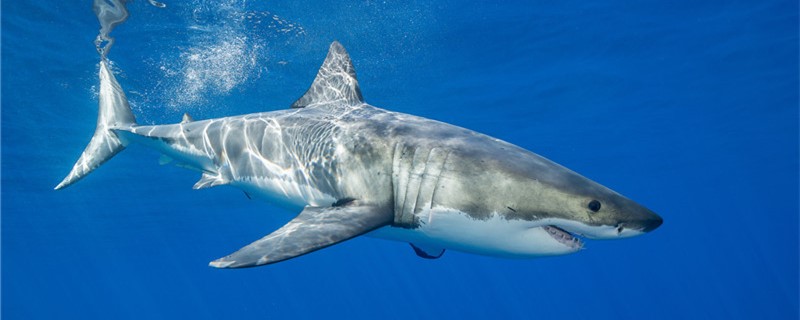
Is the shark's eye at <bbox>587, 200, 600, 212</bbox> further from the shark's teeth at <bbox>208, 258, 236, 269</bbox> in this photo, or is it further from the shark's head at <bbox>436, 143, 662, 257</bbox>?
the shark's teeth at <bbox>208, 258, 236, 269</bbox>

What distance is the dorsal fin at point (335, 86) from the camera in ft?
20.3

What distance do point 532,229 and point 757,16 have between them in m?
15.4

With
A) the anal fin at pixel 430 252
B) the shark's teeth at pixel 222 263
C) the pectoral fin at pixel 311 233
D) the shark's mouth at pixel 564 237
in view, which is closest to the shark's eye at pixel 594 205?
the shark's mouth at pixel 564 237

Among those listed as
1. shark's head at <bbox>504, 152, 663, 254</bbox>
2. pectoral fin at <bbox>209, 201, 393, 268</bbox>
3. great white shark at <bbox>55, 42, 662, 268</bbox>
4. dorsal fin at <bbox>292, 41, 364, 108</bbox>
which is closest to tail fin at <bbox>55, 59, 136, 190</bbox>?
great white shark at <bbox>55, 42, 662, 268</bbox>

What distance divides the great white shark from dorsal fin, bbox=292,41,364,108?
0.20 ft

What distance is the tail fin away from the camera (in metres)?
7.50

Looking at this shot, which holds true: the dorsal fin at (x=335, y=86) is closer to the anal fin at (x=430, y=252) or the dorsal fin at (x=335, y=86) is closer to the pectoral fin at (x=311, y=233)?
the anal fin at (x=430, y=252)

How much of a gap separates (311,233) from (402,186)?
2.81ft

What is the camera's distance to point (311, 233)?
11.5 feet

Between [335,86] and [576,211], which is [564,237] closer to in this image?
[576,211]

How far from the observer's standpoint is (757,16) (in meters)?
14.5

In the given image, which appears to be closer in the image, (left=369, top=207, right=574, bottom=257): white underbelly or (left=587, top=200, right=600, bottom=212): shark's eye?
(left=587, top=200, right=600, bottom=212): shark's eye

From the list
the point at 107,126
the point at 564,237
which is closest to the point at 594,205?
the point at 564,237

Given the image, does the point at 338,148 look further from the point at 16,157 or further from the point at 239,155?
the point at 16,157
